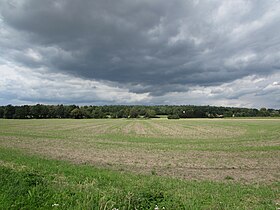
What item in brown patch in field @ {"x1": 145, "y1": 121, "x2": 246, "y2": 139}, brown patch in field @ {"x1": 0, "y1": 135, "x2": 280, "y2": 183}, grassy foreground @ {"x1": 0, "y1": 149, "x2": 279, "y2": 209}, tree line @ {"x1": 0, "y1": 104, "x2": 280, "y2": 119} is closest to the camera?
grassy foreground @ {"x1": 0, "y1": 149, "x2": 279, "y2": 209}

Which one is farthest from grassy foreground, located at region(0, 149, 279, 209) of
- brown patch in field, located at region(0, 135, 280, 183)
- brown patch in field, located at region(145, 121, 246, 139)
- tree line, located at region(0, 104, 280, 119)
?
tree line, located at region(0, 104, 280, 119)

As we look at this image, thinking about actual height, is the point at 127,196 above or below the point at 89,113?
below

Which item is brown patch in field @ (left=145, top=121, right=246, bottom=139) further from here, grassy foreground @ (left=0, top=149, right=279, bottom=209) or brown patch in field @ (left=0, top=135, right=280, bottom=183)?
grassy foreground @ (left=0, top=149, right=279, bottom=209)

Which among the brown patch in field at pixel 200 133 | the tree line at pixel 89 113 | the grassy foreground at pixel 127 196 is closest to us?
the grassy foreground at pixel 127 196

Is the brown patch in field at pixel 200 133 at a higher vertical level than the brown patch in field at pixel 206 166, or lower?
lower

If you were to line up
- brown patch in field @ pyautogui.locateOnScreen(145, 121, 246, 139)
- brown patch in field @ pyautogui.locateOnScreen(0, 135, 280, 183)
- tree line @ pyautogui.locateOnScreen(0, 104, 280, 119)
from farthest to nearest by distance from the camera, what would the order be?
1. tree line @ pyautogui.locateOnScreen(0, 104, 280, 119)
2. brown patch in field @ pyautogui.locateOnScreen(145, 121, 246, 139)
3. brown patch in field @ pyautogui.locateOnScreen(0, 135, 280, 183)

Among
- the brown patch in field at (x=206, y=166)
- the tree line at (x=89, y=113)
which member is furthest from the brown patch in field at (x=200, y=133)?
the tree line at (x=89, y=113)

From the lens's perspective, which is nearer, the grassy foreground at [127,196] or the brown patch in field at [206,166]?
the grassy foreground at [127,196]

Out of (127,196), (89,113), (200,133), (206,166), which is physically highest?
(89,113)

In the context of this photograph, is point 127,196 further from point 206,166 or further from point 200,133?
point 200,133

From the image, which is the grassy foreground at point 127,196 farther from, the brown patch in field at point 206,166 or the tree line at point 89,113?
the tree line at point 89,113

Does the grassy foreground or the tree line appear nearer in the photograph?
the grassy foreground

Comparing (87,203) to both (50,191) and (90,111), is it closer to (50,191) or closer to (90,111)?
(50,191)

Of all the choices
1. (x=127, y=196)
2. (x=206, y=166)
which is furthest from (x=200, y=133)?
(x=127, y=196)
